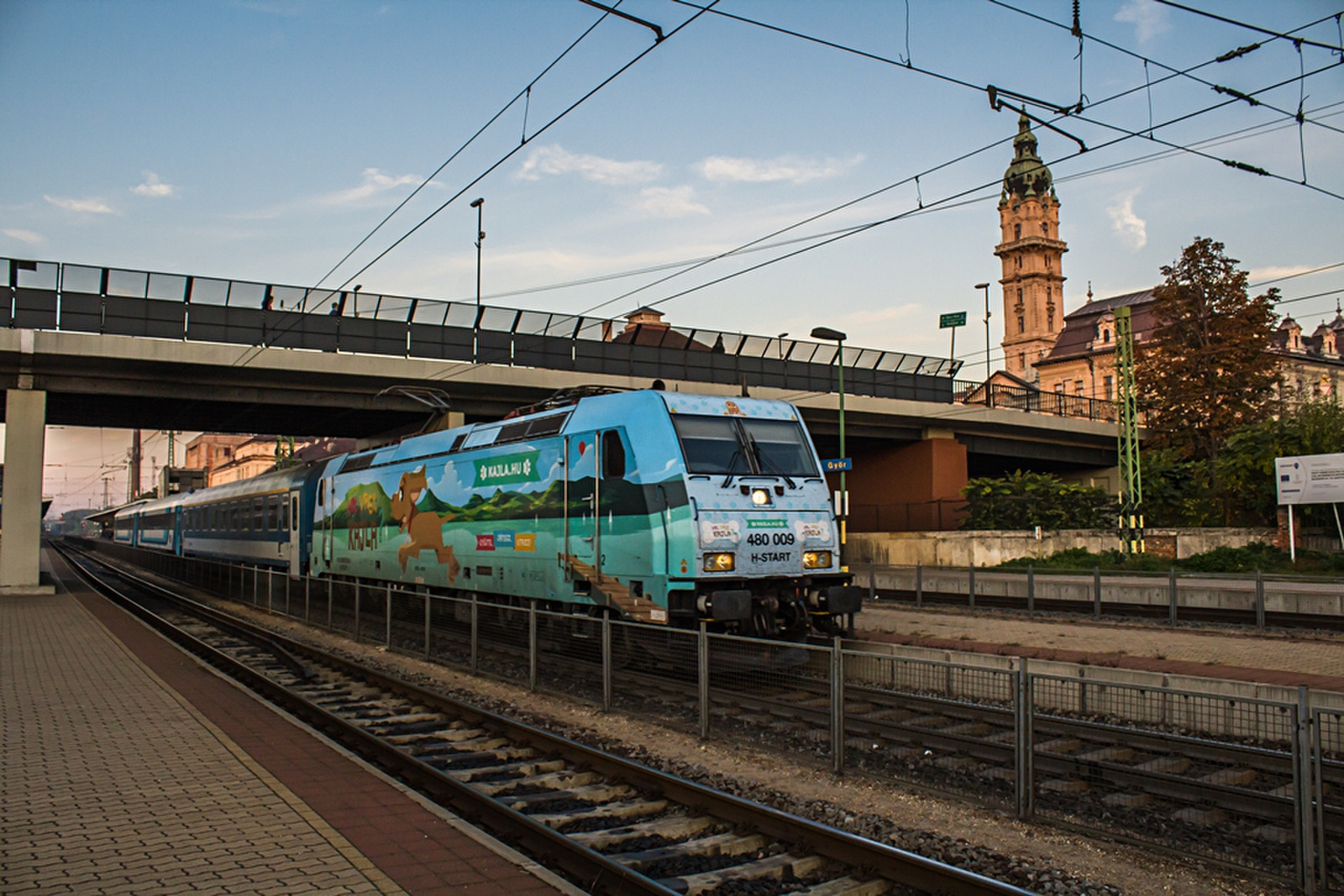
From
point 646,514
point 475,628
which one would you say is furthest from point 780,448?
point 475,628

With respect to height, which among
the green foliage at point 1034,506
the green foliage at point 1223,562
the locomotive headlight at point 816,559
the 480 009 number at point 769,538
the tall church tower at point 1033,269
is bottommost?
the green foliage at point 1223,562

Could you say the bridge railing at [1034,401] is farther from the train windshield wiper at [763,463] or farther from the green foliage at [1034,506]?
the train windshield wiper at [763,463]

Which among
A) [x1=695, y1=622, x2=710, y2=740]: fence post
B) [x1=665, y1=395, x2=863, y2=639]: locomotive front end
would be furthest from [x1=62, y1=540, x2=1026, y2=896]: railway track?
[x1=665, y1=395, x2=863, y2=639]: locomotive front end

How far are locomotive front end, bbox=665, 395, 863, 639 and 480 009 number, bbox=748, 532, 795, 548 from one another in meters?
0.01

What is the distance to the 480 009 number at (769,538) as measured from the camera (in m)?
13.0

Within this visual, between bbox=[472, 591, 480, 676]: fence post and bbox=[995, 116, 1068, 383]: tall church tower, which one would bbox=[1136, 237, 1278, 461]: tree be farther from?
bbox=[995, 116, 1068, 383]: tall church tower

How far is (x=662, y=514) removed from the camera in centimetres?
1259

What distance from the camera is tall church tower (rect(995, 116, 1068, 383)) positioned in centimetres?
11969

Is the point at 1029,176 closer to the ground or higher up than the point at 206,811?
higher up

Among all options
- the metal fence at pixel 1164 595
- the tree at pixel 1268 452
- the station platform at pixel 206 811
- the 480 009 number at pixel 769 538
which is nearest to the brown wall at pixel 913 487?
the tree at pixel 1268 452

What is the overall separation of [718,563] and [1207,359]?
45.7 metres

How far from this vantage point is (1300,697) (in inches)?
242

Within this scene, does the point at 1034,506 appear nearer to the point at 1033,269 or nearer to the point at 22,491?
the point at 22,491

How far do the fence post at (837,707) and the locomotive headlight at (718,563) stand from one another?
3796 millimetres
